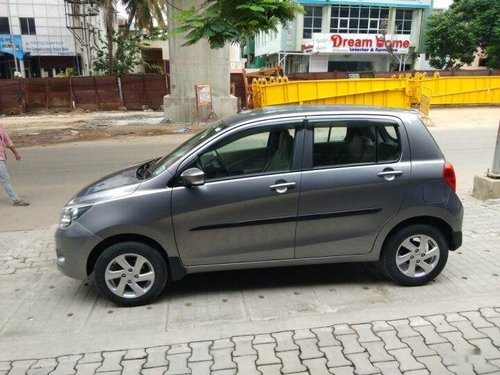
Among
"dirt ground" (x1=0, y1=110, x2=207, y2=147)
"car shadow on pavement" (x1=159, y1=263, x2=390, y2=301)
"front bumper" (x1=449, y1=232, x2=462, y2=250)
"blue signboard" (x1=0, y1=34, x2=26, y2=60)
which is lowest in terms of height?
"dirt ground" (x1=0, y1=110, x2=207, y2=147)

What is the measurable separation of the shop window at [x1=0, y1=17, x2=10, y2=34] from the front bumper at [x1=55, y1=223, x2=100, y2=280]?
4077 cm

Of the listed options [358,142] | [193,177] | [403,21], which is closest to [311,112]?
[358,142]

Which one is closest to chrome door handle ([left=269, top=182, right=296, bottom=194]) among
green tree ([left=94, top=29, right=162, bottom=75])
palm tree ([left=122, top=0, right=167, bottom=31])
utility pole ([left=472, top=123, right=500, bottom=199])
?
utility pole ([left=472, top=123, right=500, bottom=199])

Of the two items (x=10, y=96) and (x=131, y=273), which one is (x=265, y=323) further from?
(x=10, y=96)

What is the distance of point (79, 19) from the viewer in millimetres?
38594

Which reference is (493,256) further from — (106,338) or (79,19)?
(79,19)

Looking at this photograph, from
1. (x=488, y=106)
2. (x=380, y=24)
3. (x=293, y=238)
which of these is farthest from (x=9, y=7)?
(x=293, y=238)

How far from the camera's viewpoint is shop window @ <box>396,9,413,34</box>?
142 feet

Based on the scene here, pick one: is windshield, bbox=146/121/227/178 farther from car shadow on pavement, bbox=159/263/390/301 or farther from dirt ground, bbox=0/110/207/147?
dirt ground, bbox=0/110/207/147

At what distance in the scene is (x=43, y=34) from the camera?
38688 millimetres

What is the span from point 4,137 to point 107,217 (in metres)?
4.65

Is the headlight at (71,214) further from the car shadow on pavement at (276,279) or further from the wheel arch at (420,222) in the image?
the wheel arch at (420,222)

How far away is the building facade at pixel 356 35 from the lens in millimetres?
41656

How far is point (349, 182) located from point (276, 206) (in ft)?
2.13
